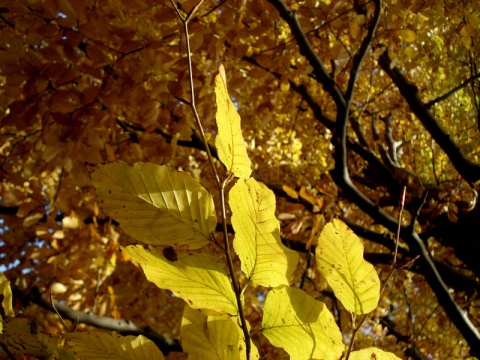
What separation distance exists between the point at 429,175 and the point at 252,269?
525 cm

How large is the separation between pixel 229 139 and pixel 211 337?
20cm

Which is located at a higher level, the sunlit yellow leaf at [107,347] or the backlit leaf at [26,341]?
the sunlit yellow leaf at [107,347]

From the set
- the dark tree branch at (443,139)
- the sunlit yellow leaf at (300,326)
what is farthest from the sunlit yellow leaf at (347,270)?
the dark tree branch at (443,139)

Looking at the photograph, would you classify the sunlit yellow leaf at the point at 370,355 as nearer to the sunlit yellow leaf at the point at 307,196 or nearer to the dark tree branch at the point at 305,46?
the dark tree branch at the point at 305,46

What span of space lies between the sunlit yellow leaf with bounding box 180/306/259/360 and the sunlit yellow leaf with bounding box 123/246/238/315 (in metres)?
0.02

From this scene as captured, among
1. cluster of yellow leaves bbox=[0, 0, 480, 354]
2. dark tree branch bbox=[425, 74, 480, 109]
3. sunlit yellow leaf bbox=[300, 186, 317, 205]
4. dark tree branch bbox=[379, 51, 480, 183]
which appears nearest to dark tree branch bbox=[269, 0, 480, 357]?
cluster of yellow leaves bbox=[0, 0, 480, 354]

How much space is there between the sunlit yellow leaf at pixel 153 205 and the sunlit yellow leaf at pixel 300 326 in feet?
0.37

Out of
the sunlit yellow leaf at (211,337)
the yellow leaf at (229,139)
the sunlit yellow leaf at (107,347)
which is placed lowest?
the sunlit yellow leaf at (107,347)

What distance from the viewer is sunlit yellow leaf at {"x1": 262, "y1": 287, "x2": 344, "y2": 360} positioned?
42 cm

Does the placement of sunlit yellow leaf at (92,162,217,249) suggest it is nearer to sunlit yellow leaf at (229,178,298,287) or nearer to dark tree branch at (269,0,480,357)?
sunlit yellow leaf at (229,178,298,287)

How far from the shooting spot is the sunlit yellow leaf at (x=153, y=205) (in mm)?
380

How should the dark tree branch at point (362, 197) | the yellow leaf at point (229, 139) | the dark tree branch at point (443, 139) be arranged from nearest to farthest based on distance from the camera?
the yellow leaf at point (229, 139) < the dark tree branch at point (362, 197) < the dark tree branch at point (443, 139)

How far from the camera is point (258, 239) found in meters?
0.41

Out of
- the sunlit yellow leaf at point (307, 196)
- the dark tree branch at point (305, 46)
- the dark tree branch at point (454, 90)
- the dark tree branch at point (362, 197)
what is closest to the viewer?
the dark tree branch at point (362, 197)
